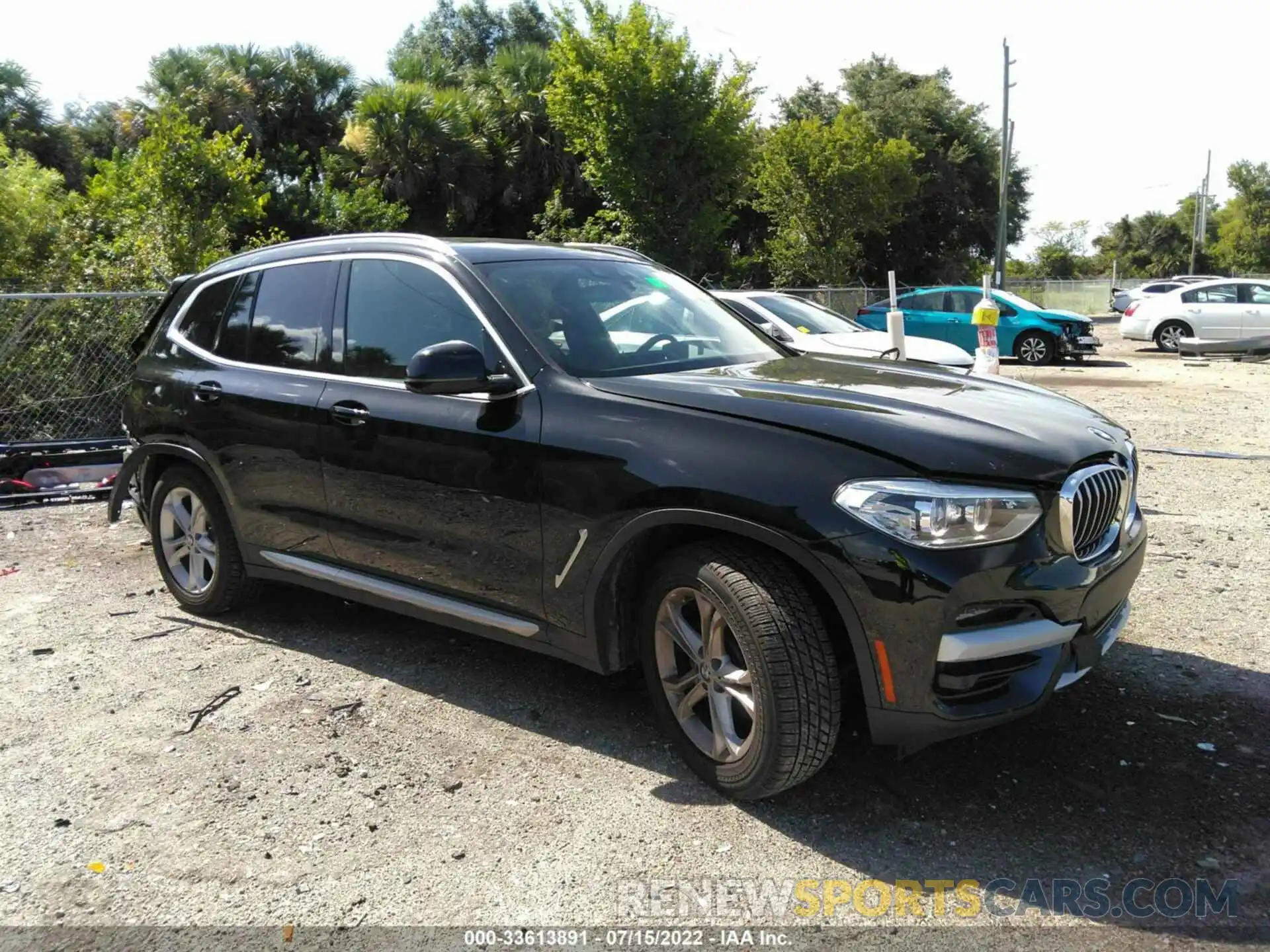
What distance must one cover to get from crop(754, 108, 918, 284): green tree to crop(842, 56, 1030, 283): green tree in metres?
8.19

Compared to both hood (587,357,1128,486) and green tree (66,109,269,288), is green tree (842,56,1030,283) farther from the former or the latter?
hood (587,357,1128,486)

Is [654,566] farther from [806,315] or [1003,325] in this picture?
[1003,325]

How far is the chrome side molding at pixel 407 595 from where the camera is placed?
378 centimetres

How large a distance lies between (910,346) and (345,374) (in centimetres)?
832

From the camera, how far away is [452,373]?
355 cm

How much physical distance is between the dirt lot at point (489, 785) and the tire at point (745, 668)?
20 centimetres

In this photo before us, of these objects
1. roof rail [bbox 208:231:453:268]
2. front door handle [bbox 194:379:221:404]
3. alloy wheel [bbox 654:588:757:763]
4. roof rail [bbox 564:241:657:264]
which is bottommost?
alloy wheel [bbox 654:588:757:763]

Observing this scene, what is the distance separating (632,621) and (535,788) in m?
0.64

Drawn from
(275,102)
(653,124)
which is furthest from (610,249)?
(275,102)

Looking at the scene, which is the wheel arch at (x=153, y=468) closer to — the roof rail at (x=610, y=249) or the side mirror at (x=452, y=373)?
the side mirror at (x=452, y=373)

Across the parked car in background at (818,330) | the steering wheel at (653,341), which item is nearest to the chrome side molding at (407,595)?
the steering wheel at (653,341)

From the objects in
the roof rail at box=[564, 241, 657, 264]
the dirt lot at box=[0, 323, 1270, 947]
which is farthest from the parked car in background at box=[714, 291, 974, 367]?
the dirt lot at box=[0, 323, 1270, 947]

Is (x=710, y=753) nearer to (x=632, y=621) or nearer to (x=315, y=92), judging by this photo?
(x=632, y=621)

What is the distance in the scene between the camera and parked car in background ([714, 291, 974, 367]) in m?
11.4
